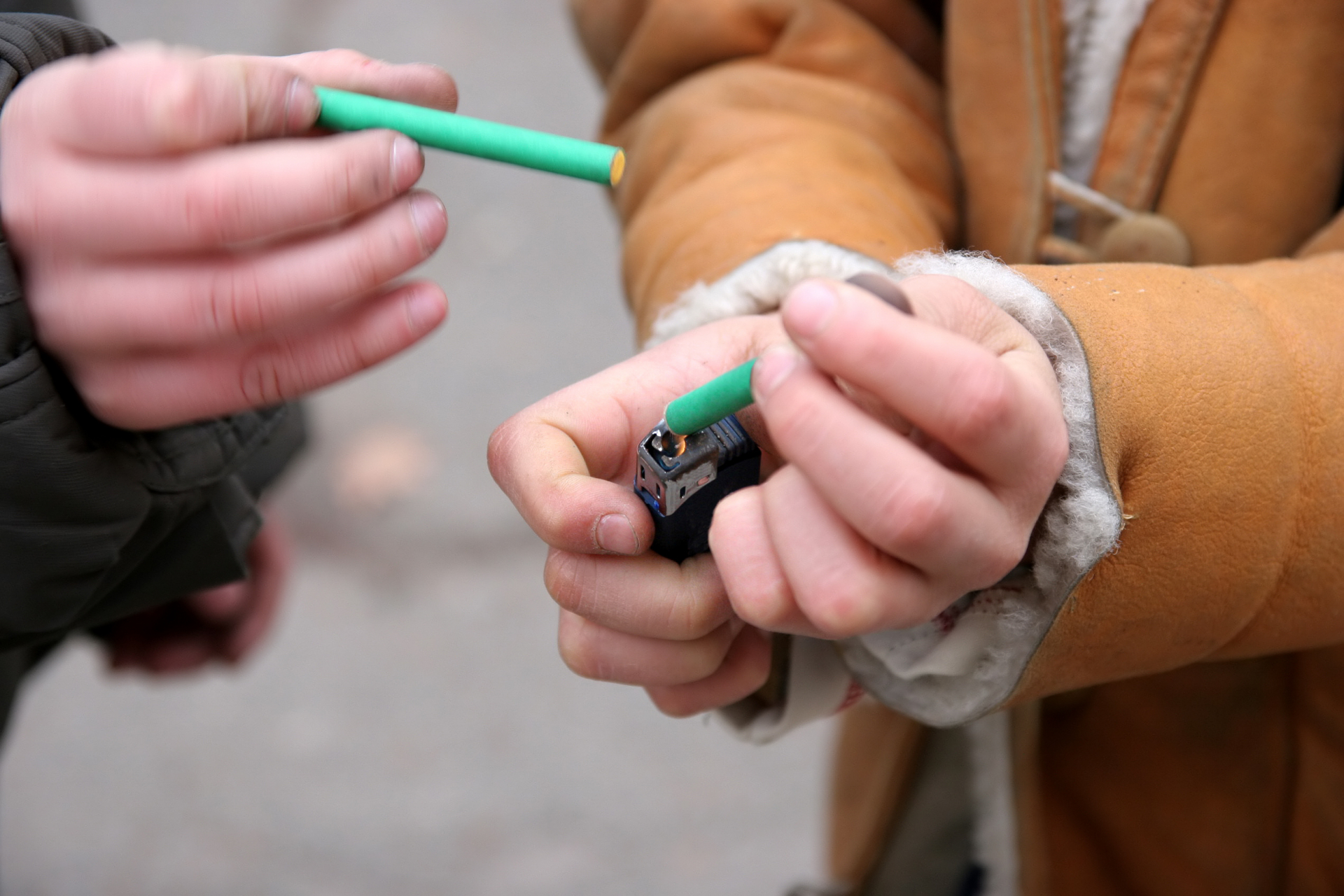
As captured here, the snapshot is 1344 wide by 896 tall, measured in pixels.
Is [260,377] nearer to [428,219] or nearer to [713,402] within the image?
[428,219]

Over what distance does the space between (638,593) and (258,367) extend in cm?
21

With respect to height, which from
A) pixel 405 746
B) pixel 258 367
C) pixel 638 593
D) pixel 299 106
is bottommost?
pixel 405 746

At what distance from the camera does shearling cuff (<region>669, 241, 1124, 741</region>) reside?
1.53 ft

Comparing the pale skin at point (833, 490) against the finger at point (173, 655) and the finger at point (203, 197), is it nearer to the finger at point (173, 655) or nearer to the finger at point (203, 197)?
the finger at point (203, 197)

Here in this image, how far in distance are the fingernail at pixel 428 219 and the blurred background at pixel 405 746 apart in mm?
1175

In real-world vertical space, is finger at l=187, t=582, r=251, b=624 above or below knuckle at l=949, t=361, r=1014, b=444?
below

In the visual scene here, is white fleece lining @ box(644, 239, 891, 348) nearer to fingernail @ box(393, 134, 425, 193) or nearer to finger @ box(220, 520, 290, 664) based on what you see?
fingernail @ box(393, 134, 425, 193)

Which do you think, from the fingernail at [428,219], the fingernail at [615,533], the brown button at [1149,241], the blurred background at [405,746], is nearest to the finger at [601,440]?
the fingernail at [615,533]

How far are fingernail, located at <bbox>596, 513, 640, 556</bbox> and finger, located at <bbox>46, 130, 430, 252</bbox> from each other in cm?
18

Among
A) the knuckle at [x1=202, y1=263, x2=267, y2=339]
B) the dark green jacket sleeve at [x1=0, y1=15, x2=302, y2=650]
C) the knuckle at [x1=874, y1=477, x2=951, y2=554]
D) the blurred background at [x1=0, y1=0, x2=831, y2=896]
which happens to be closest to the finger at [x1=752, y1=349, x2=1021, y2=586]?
the knuckle at [x1=874, y1=477, x2=951, y2=554]

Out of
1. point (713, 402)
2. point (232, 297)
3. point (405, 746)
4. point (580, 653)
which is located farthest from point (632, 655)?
point (405, 746)

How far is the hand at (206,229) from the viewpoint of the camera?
411 millimetres

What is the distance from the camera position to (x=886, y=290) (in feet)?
1.39

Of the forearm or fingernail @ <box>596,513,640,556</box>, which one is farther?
the forearm
